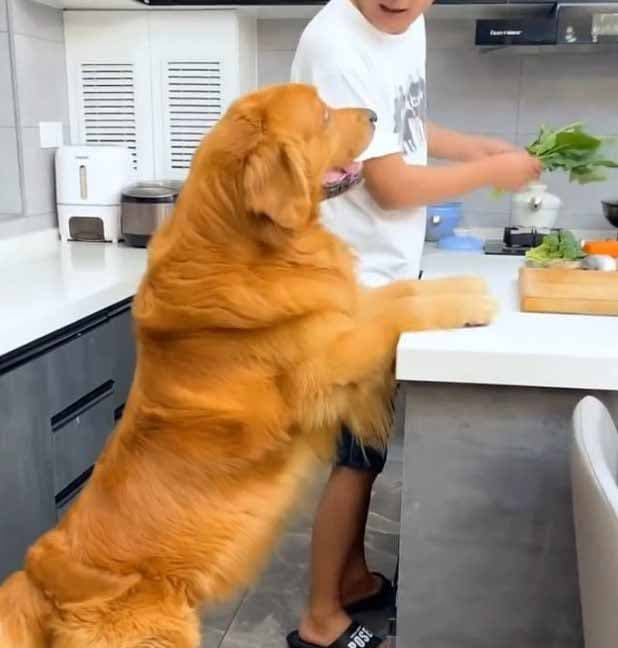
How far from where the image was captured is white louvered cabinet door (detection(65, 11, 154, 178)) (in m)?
2.81

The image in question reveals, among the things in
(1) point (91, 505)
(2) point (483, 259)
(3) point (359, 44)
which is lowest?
(1) point (91, 505)

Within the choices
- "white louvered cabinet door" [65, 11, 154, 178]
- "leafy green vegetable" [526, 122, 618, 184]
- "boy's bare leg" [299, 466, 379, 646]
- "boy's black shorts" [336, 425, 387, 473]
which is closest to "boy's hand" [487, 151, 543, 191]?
"leafy green vegetable" [526, 122, 618, 184]

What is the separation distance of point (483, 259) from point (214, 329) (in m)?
1.17

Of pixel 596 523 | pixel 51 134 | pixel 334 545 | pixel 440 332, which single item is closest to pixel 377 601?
pixel 334 545

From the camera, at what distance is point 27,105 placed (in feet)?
8.72

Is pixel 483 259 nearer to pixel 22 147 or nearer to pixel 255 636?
pixel 255 636

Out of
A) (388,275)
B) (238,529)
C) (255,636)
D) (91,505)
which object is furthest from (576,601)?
(255,636)

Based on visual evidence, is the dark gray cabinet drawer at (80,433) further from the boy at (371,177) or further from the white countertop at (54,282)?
the boy at (371,177)

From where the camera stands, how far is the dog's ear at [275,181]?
1260mm

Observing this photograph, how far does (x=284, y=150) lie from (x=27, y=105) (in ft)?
5.63

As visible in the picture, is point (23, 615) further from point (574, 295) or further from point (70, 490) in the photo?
point (574, 295)

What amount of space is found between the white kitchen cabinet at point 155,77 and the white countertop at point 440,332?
0.44 metres

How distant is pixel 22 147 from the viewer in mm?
2645

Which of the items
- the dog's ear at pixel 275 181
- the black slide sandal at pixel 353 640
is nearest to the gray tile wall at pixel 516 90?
the black slide sandal at pixel 353 640
